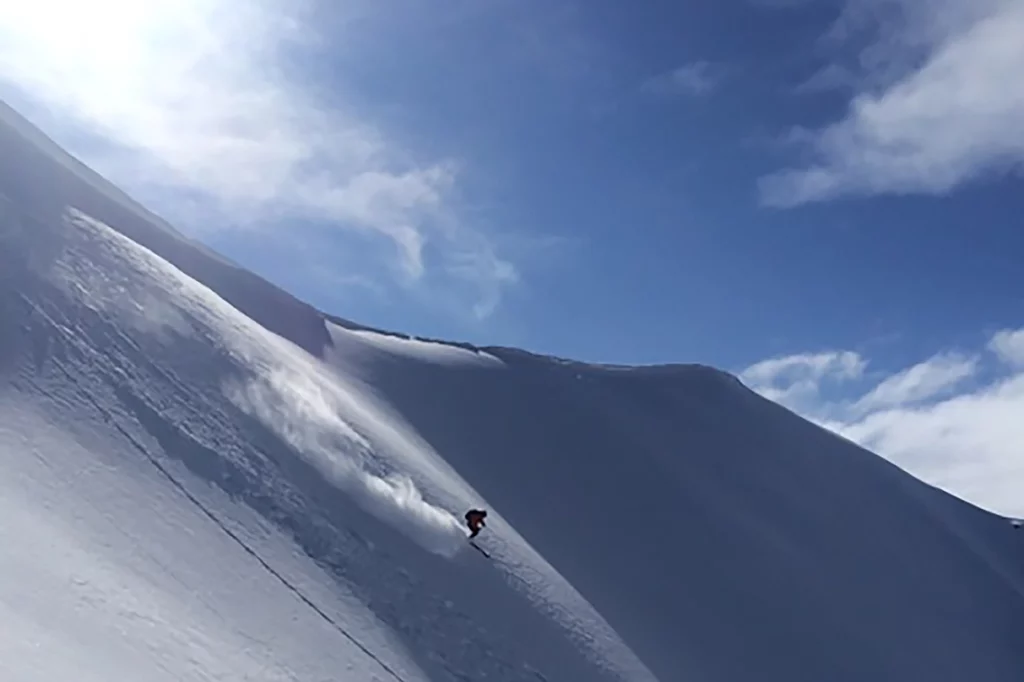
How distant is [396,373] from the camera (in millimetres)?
27906

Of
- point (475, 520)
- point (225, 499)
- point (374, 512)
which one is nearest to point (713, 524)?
point (475, 520)

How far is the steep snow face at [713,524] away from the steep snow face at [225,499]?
245cm

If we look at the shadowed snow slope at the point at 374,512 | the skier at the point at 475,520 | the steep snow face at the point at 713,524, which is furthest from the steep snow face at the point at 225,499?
the steep snow face at the point at 713,524

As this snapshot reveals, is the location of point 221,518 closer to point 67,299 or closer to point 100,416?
point 100,416

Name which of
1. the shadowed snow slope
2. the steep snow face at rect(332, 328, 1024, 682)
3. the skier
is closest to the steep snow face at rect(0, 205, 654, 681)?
the shadowed snow slope

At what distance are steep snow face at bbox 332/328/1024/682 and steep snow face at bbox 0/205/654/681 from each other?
2.45 meters

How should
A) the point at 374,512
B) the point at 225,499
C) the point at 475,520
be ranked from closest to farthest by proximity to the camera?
the point at 225,499 → the point at 374,512 → the point at 475,520

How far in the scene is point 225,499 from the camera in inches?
616

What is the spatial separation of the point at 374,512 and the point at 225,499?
136 inches

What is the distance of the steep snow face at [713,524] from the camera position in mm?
23516

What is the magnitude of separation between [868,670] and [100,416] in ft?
61.0

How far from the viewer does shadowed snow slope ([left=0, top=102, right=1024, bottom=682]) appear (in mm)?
12516

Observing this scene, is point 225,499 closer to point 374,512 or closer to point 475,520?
point 374,512

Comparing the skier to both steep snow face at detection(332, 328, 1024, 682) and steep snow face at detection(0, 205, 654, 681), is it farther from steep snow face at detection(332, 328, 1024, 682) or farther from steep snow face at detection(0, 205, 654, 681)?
steep snow face at detection(332, 328, 1024, 682)
